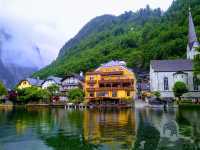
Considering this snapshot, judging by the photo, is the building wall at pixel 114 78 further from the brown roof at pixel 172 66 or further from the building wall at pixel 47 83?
the building wall at pixel 47 83

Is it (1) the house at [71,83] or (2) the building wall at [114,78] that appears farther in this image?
(1) the house at [71,83]

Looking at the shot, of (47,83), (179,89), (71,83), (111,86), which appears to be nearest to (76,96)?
(111,86)

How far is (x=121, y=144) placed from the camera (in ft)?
84.6

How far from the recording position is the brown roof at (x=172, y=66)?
94.6 meters

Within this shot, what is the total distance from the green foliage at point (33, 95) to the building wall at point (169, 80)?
32.4 meters

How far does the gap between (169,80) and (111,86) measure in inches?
615

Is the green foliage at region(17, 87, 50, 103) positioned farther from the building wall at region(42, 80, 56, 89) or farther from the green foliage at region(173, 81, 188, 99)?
the green foliage at region(173, 81, 188, 99)

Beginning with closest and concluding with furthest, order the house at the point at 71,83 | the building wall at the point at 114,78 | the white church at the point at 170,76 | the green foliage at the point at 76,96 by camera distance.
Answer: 1. the white church at the point at 170,76
2. the building wall at the point at 114,78
3. the green foliage at the point at 76,96
4. the house at the point at 71,83

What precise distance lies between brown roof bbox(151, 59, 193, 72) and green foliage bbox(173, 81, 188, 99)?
18.9 ft

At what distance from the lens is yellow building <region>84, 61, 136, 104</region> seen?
96125mm

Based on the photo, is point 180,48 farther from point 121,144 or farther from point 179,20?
point 121,144

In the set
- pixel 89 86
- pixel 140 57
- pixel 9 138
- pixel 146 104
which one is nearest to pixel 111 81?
pixel 89 86

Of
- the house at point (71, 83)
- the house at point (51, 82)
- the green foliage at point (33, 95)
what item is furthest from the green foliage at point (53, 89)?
the house at point (51, 82)

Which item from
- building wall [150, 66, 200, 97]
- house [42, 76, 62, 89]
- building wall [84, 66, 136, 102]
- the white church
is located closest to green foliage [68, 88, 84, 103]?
building wall [84, 66, 136, 102]
